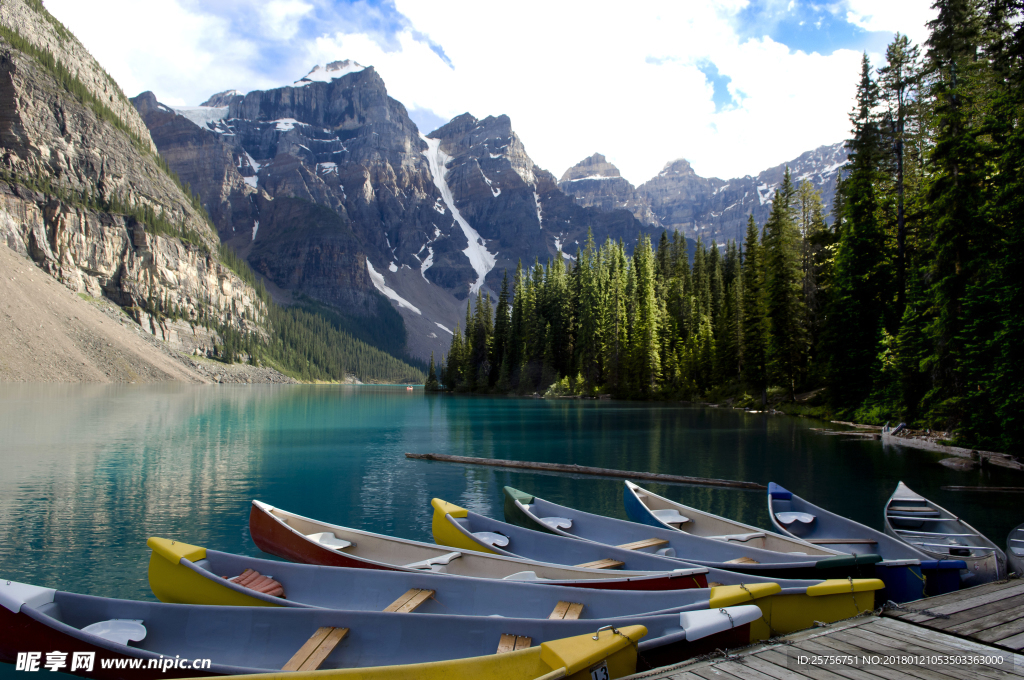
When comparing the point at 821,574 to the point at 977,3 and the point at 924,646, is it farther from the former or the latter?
the point at 977,3

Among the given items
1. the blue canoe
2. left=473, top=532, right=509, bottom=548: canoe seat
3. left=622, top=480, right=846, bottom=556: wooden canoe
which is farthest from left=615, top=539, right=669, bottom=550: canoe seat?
the blue canoe

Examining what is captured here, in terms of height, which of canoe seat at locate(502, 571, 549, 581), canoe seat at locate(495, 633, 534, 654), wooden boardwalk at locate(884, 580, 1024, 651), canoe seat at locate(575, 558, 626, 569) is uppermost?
canoe seat at locate(495, 633, 534, 654)

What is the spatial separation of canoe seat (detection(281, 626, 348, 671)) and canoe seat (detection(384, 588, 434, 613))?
988 mm

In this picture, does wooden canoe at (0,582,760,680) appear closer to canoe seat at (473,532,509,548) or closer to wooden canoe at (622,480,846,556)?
canoe seat at (473,532,509,548)

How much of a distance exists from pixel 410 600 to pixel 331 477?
1570cm

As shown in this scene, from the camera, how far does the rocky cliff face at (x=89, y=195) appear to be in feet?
386

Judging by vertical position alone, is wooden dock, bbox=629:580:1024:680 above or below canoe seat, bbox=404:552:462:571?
above

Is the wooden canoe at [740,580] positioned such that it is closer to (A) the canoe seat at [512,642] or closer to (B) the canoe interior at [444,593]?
(B) the canoe interior at [444,593]

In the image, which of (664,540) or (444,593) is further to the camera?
(664,540)

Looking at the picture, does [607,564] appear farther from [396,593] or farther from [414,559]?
[396,593]

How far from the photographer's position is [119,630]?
18.8ft

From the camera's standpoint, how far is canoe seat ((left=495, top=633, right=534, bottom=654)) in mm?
5234

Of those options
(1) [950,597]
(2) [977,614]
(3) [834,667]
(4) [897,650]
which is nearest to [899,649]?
(4) [897,650]

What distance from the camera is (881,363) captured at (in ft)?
114
